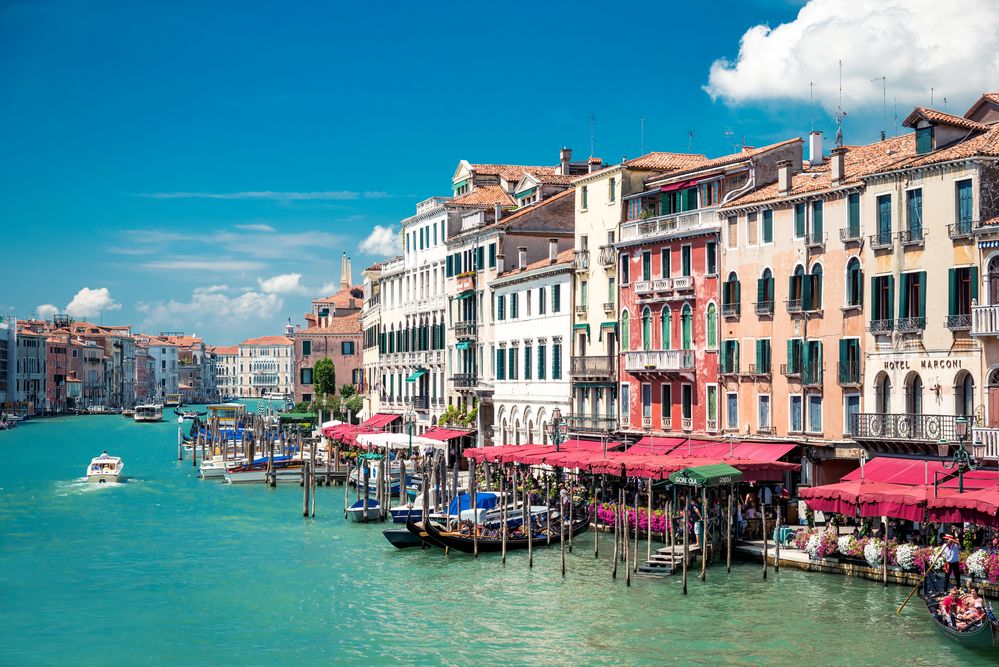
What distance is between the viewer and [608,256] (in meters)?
46.2

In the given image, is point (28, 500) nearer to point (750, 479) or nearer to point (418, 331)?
point (418, 331)

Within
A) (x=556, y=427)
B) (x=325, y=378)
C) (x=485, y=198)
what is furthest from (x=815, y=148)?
(x=325, y=378)

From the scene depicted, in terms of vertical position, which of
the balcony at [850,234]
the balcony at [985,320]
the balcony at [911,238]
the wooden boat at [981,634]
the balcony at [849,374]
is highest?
the balcony at [850,234]

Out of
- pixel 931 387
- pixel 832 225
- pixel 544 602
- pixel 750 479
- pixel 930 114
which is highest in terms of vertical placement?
pixel 930 114

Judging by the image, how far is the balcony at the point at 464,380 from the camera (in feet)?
191

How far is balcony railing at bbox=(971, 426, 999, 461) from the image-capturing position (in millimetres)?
30141

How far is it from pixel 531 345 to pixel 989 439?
2408cm

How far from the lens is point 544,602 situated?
30688 mm

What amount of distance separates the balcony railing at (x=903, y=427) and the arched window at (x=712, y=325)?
684 centimetres

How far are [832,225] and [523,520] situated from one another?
12404 mm

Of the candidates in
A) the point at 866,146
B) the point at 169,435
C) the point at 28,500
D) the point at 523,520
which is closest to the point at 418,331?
the point at 28,500

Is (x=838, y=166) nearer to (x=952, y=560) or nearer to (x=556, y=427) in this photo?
(x=952, y=560)

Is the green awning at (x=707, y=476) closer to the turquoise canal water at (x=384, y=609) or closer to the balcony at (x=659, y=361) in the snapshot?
the turquoise canal water at (x=384, y=609)

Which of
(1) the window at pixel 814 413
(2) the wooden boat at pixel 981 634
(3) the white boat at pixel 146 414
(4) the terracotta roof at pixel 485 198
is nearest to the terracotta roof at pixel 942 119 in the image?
(1) the window at pixel 814 413
